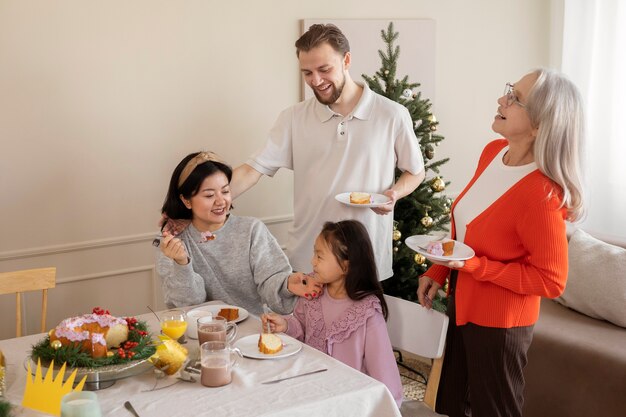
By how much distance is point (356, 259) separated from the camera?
233 centimetres

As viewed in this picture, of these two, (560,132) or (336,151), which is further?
(336,151)

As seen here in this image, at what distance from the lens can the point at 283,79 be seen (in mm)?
3803

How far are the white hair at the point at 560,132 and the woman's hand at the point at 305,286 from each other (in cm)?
80

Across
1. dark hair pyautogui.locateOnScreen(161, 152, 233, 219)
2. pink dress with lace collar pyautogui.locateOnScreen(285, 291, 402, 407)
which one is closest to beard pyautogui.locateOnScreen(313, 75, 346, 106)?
dark hair pyautogui.locateOnScreen(161, 152, 233, 219)

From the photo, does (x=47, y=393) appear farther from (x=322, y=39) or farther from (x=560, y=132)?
(x=322, y=39)


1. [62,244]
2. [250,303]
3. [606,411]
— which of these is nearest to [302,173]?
[250,303]

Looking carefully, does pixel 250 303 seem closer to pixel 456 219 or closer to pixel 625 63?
pixel 456 219

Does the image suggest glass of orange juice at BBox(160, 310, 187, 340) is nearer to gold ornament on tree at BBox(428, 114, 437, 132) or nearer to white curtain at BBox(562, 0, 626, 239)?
gold ornament on tree at BBox(428, 114, 437, 132)

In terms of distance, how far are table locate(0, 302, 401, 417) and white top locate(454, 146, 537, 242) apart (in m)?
0.75

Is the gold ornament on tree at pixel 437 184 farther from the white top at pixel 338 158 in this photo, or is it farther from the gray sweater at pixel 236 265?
the gray sweater at pixel 236 265

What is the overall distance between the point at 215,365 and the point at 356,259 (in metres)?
0.67

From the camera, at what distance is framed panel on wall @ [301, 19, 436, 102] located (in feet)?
13.1

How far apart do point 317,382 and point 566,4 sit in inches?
139

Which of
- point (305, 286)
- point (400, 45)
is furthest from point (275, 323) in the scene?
point (400, 45)
